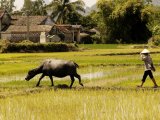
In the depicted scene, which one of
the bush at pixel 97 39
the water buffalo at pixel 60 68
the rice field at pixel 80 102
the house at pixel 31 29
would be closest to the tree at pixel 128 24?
the bush at pixel 97 39

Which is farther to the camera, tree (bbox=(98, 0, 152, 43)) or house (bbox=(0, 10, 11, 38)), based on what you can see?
tree (bbox=(98, 0, 152, 43))

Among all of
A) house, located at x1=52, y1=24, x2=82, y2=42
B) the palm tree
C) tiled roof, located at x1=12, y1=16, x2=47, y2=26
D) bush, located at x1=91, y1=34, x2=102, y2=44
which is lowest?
bush, located at x1=91, y1=34, x2=102, y2=44

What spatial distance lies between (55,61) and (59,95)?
112 inches

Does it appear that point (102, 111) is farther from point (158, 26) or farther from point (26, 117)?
point (158, 26)

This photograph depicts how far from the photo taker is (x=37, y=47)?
1753 inches

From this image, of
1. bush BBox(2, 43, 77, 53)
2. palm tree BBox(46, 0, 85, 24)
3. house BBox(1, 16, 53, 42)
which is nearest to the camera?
bush BBox(2, 43, 77, 53)

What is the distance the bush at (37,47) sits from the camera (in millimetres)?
43406

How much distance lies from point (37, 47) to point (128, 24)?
20.8 metres

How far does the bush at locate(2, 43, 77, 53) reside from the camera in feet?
142

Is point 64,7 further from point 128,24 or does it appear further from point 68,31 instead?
point 128,24

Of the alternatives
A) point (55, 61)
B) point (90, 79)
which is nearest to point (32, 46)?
point (90, 79)

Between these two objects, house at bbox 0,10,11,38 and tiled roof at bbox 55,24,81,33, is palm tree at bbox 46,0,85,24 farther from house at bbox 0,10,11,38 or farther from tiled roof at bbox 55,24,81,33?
house at bbox 0,10,11,38

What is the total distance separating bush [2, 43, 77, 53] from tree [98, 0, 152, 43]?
16.9 m

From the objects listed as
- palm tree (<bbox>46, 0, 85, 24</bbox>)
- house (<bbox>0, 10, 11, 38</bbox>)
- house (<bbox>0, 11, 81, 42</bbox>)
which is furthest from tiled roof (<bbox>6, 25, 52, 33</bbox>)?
palm tree (<bbox>46, 0, 85, 24</bbox>)
